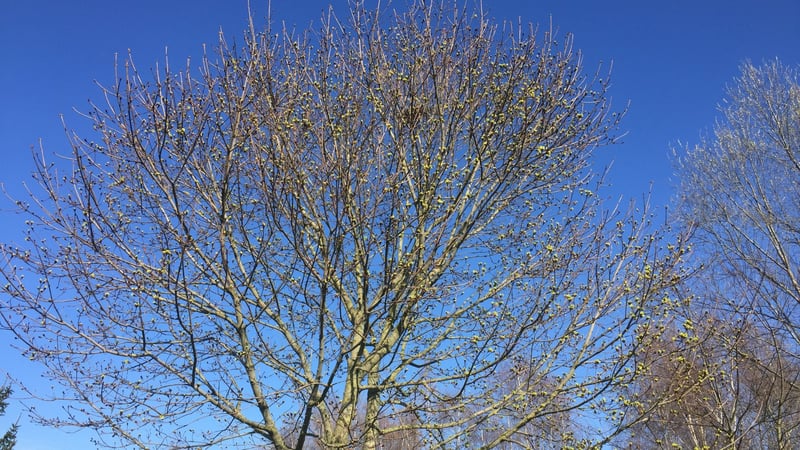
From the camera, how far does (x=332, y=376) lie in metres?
4.27

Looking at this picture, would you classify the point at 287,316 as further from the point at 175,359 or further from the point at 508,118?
the point at 508,118

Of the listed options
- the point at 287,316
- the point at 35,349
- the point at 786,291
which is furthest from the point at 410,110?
the point at 786,291

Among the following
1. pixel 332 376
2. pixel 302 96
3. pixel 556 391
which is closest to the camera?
pixel 332 376

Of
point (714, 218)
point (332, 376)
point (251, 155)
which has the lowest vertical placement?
point (332, 376)

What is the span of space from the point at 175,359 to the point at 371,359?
1.83 metres

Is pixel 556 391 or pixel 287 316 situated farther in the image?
pixel 287 316

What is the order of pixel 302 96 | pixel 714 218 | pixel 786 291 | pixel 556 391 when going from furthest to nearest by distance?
pixel 714 218 < pixel 786 291 < pixel 302 96 < pixel 556 391

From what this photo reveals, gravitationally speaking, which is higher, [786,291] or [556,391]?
[786,291]

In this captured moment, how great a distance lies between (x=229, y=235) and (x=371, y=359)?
5.95 ft

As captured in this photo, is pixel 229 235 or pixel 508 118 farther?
pixel 508 118

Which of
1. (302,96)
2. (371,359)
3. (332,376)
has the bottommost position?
(332,376)

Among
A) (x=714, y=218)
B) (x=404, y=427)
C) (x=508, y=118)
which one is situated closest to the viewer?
(x=404, y=427)

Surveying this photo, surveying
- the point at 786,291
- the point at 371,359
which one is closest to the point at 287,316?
the point at 371,359

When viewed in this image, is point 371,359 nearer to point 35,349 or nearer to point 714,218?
point 35,349
